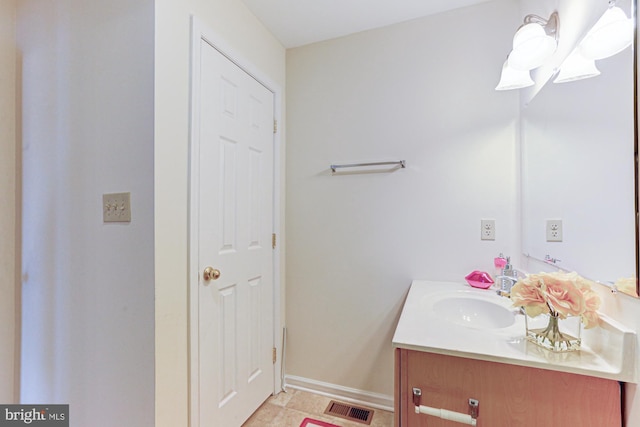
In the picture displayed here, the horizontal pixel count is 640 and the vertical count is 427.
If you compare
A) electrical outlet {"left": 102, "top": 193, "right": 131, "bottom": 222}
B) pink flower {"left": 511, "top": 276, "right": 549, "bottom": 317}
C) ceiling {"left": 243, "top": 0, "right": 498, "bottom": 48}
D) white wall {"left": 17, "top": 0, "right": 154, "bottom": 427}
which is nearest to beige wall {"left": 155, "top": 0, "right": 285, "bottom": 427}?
white wall {"left": 17, "top": 0, "right": 154, "bottom": 427}

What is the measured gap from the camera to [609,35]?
2.82 ft

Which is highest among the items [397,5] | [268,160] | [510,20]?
[397,5]

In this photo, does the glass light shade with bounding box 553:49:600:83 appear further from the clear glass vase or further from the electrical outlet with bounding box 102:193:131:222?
the electrical outlet with bounding box 102:193:131:222

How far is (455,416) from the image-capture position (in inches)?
34.1

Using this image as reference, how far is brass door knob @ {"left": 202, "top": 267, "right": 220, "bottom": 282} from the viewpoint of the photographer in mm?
1342

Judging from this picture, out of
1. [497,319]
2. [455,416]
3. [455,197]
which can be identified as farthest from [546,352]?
[455,197]

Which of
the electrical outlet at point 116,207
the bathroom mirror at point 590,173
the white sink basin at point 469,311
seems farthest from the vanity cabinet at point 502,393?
the electrical outlet at point 116,207

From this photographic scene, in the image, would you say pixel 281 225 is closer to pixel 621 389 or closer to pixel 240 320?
pixel 240 320

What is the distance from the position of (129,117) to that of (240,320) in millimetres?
1139

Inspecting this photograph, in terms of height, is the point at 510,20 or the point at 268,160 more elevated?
the point at 510,20

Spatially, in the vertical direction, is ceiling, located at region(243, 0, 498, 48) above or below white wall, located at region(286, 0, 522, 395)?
above

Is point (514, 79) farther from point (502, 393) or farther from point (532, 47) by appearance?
point (502, 393)

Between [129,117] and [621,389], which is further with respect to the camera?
[129,117]

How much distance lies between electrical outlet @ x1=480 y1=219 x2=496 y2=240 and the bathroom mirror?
0.20 metres
